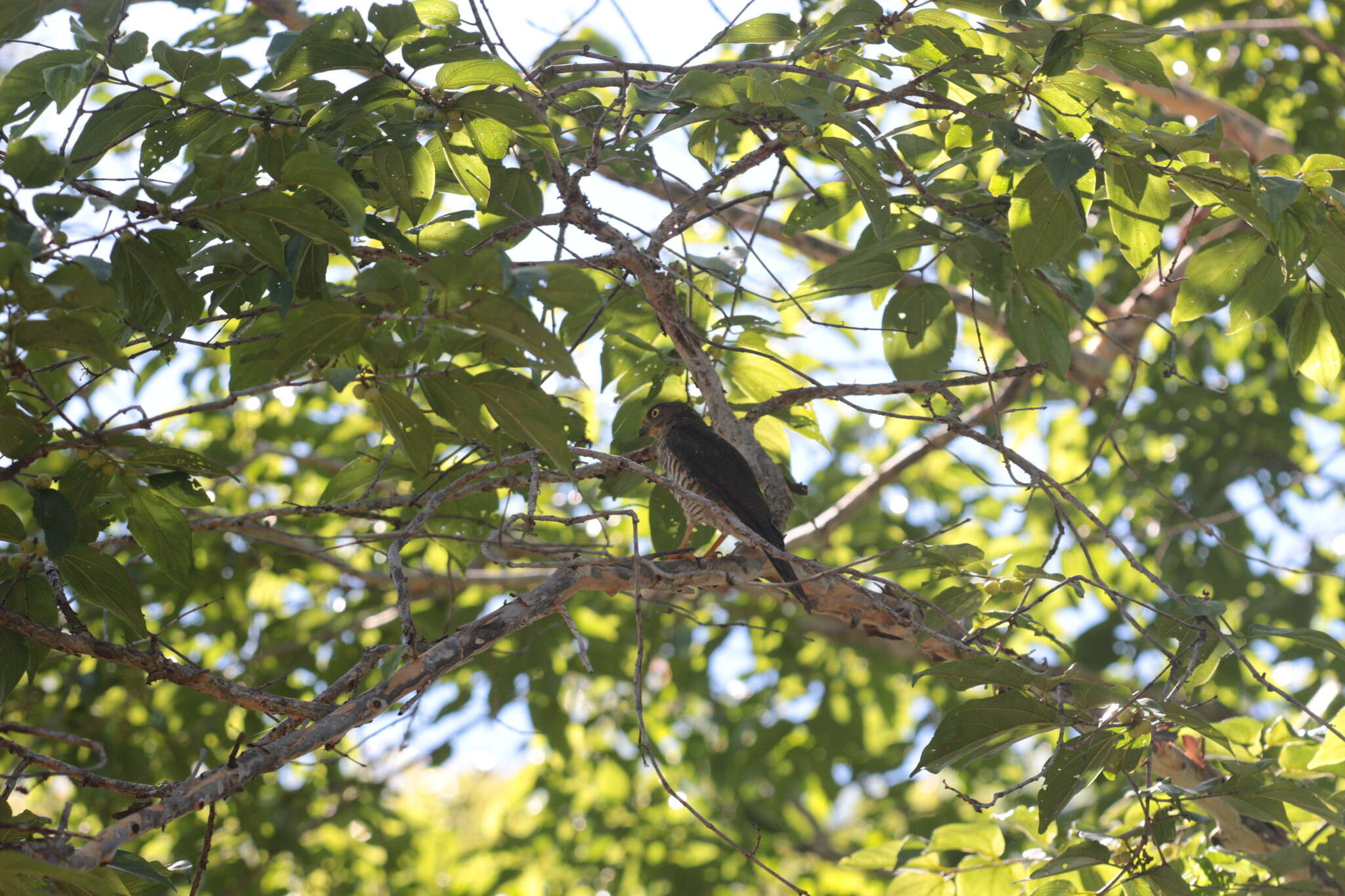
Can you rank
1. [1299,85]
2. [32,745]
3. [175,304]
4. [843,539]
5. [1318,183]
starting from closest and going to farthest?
[175,304] → [1318,183] → [32,745] → [843,539] → [1299,85]

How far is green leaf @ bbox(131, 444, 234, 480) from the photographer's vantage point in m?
2.24

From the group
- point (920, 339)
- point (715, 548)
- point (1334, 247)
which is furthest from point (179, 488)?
point (1334, 247)

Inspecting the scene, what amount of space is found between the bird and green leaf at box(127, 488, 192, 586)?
1422 mm

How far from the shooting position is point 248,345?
2.74m

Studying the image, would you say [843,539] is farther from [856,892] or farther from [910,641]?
[910,641]

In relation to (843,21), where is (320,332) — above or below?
below

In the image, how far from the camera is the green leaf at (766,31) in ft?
9.01

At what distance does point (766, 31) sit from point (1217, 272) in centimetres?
143

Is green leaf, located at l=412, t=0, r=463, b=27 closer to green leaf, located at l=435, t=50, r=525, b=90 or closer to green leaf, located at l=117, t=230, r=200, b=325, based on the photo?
green leaf, located at l=435, t=50, r=525, b=90

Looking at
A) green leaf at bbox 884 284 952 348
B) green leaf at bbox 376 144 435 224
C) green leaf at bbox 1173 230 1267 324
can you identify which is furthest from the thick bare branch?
green leaf at bbox 1173 230 1267 324

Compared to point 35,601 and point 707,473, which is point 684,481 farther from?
point 35,601

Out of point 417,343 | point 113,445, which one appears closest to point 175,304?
point 113,445

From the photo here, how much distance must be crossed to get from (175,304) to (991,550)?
15.1 feet

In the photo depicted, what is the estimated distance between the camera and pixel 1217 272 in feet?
9.57
